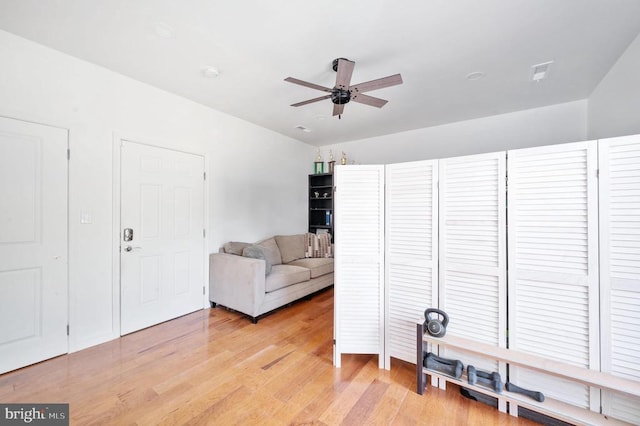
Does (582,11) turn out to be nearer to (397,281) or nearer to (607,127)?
(607,127)

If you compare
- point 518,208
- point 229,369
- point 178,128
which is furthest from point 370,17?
point 229,369

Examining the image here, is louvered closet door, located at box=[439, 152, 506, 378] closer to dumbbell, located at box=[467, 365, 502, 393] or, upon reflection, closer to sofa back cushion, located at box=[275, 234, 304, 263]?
dumbbell, located at box=[467, 365, 502, 393]

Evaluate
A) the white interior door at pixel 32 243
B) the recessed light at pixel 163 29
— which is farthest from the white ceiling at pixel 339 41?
the white interior door at pixel 32 243

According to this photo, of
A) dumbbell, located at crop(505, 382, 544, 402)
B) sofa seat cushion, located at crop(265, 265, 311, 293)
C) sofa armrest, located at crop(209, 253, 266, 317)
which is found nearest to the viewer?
dumbbell, located at crop(505, 382, 544, 402)

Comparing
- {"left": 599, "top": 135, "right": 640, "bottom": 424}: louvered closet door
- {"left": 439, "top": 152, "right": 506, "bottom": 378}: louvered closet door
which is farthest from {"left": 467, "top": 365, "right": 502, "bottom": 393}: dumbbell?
{"left": 599, "top": 135, "right": 640, "bottom": 424}: louvered closet door

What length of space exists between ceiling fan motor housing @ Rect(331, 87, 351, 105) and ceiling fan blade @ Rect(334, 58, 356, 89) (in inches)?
1.7

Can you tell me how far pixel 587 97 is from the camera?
324cm

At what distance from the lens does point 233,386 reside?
6.27 ft

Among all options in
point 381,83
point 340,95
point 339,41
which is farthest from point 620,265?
point 339,41

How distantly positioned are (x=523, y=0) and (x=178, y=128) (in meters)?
3.48

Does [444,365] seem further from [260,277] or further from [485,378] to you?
[260,277]

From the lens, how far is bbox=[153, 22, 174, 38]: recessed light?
1943 millimetres

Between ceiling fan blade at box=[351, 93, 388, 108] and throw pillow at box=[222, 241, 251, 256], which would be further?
throw pillow at box=[222, 241, 251, 256]

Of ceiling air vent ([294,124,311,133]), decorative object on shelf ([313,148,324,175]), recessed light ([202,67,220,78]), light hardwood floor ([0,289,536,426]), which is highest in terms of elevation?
ceiling air vent ([294,124,311,133])
